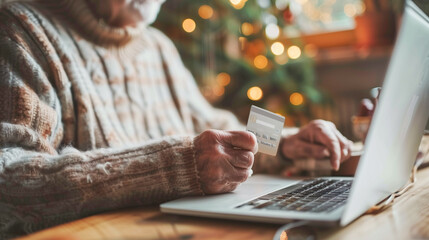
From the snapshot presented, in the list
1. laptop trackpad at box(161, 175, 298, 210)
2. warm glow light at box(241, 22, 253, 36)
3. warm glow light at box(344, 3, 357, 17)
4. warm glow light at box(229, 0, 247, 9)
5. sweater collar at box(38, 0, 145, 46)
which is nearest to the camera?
laptop trackpad at box(161, 175, 298, 210)

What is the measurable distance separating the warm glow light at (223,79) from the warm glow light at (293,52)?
40cm

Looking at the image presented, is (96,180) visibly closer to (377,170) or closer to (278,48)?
(377,170)

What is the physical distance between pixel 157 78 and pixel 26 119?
2.06 ft

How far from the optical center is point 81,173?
639 mm

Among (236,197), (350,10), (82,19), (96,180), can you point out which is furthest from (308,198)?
(350,10)

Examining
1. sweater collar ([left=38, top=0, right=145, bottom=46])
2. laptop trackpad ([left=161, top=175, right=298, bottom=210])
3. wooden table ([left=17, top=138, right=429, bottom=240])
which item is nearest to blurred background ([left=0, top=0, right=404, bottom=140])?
sweater collar ([left=38, top=0, right=145, bottom=46])

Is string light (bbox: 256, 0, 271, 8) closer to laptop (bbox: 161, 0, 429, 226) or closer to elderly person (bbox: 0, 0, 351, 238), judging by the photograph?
elderly person (bbox: 0, 0, 351, 238)

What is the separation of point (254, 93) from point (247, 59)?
241 millimetres

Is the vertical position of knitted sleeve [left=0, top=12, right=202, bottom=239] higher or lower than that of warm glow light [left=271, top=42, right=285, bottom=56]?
lower

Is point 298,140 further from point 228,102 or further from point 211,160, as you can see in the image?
point 228,102

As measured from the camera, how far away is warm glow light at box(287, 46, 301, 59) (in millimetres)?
2445

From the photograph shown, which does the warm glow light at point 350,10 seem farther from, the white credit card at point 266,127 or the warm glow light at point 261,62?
the white credit card at point 266,127

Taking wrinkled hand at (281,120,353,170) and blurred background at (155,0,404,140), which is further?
blurred background at (155,0,404,140)

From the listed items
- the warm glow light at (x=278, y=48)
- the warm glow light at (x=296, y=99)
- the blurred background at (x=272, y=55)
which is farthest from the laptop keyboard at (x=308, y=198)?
the warm glow light at (x=278, y=48)
